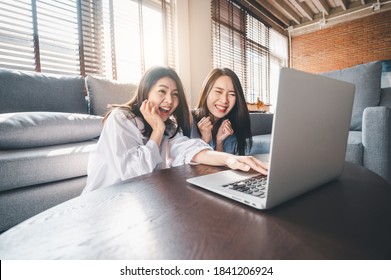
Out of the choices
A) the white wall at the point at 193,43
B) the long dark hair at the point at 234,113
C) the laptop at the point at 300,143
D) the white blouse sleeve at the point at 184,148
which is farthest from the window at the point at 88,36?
the laptop at the point at 300,143

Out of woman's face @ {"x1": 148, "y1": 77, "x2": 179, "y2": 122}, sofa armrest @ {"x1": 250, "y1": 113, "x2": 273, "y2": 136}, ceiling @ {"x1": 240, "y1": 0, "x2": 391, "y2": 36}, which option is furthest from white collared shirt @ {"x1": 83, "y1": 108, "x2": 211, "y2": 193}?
ceiling @ {"x1": 240, "y1": 0, "x2": 391, "y2": 36}

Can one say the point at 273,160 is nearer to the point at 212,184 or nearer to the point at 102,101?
the point at 212,184

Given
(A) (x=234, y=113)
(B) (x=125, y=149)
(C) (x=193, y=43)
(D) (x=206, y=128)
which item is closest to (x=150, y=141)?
(B) (x=125, y=149)

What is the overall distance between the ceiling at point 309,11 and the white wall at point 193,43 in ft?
4.75

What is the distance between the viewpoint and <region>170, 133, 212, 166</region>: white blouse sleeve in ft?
2.90

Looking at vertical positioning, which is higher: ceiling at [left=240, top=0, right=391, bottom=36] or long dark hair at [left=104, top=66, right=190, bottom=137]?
ceiling at [left=240, top=0, right=391, bottom=36]

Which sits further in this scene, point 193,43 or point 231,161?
point 193,43

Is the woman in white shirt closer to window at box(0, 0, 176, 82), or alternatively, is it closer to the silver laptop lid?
the silver laptop lid

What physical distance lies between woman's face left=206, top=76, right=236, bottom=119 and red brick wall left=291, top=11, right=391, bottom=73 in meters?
5.17

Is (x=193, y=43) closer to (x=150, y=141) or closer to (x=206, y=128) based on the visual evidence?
(x=206, y=128)

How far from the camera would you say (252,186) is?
48 cm

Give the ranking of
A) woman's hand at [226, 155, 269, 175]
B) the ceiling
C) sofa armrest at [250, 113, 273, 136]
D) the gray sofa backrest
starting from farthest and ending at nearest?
the ceiling, sofa armrest at [250, 113, 273, 136], the gray sofa backrest, woman's hand at [226, 155, 269, 175]

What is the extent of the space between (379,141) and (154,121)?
144cm

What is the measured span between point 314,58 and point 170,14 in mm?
4120
